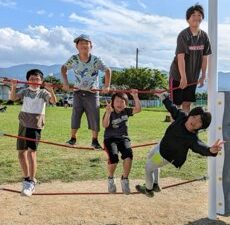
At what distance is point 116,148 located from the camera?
6125mm

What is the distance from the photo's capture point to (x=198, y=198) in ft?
27.7

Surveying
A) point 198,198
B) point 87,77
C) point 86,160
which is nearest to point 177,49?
point 87,77

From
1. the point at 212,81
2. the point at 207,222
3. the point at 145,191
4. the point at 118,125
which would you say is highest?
the point at 212,81

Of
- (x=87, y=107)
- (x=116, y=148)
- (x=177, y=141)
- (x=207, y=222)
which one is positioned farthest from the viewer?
(x=207, y=222)

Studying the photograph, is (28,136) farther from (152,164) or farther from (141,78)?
(141,78)

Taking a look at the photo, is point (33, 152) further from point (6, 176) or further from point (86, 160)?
point (86, 160)

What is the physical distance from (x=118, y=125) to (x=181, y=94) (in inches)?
37.9

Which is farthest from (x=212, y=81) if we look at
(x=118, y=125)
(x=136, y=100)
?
(x=118, y=125)

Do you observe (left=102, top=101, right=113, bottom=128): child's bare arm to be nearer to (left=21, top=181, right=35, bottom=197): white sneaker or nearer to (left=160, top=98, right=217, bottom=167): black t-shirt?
(left=160, top=98, right=217, bottom=167): black t-shirt

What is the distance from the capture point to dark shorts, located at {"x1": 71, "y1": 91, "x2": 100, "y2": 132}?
255 inches

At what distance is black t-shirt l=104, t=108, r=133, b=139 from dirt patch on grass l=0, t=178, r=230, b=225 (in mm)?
1535

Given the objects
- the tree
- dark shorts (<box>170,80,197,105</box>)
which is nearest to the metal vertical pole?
dark shorts (<box>170,80,197,105</box>)

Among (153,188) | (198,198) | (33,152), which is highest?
(33,152)

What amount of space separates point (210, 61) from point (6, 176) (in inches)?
205
